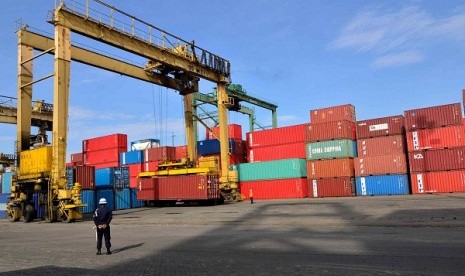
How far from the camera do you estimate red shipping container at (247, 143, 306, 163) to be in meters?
44.3

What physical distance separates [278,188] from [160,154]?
15.8 m

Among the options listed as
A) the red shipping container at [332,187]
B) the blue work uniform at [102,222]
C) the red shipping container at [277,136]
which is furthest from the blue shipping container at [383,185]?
the blue work uniform at [102,222]

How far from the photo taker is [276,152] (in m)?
45.8

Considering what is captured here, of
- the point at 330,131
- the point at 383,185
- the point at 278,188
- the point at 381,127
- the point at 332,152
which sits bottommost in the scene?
the point at 383,185

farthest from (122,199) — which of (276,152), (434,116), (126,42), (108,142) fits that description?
(434,116)

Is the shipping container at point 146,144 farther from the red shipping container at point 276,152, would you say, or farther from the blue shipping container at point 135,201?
the red shipping container at point 276,152

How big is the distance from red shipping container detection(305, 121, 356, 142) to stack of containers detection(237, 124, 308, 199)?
153 cm

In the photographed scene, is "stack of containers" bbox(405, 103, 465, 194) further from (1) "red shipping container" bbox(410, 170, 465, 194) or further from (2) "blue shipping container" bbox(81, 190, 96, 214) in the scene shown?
(2) "blue shipping container" bbox(81, 190, 96, 214)

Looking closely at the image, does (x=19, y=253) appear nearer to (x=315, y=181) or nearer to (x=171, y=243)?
(x=171, y=243)

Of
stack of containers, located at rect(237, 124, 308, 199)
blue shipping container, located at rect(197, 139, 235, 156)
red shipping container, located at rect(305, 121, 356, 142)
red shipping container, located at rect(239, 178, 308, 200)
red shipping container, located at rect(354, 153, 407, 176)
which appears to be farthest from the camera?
blue shipping container, located at rect(197, 139, 235, 156)

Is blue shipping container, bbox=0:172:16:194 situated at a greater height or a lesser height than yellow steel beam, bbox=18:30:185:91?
lesser

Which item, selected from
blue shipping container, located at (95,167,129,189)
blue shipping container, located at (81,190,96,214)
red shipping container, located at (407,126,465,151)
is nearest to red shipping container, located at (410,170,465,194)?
red shipping container, located at (407,126,465,151)

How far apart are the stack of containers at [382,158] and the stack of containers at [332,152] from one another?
1012 millimetres

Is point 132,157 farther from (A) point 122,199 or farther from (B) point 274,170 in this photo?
(B) point 274,170
